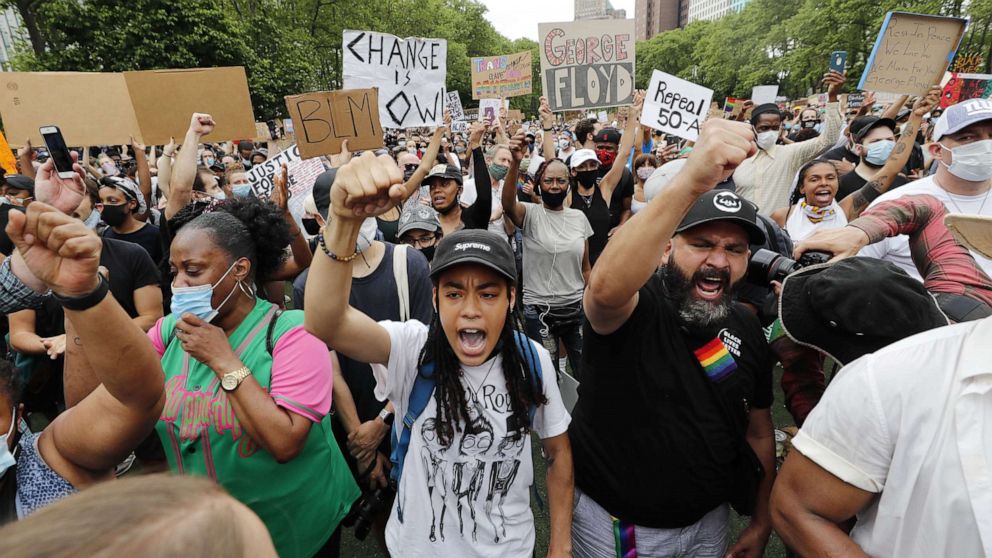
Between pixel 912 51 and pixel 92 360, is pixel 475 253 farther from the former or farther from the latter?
pixel 912 51

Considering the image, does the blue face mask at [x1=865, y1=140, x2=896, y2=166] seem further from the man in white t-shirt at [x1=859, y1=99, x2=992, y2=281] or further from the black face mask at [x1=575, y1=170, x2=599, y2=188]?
the black face mask at [x1=575, y1=170, x2=599, y2=188]

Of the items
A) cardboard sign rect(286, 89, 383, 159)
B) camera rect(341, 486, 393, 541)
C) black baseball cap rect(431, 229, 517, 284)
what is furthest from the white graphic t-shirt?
cardboard sign rect(286, 89, 383, 159)

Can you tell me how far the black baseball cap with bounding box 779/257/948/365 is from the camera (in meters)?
1.35

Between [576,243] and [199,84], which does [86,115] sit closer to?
[199,84]

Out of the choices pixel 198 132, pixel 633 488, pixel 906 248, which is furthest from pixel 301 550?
pixel 906 248

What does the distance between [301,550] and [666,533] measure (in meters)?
1.39

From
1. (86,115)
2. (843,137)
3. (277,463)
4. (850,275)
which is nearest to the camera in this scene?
(850,275)

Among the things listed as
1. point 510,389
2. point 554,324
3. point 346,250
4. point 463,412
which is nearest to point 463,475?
point 463,412

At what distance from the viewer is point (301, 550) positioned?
1936 millimetres

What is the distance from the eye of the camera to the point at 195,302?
6.04 feet

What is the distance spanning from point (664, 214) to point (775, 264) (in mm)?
794

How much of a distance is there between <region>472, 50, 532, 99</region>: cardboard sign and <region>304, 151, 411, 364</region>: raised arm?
995 cm

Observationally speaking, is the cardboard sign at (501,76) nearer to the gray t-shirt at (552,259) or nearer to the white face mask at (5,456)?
the gray t-shirt at (552,259)

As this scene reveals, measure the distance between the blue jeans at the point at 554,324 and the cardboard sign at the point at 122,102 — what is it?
9.76 ft
